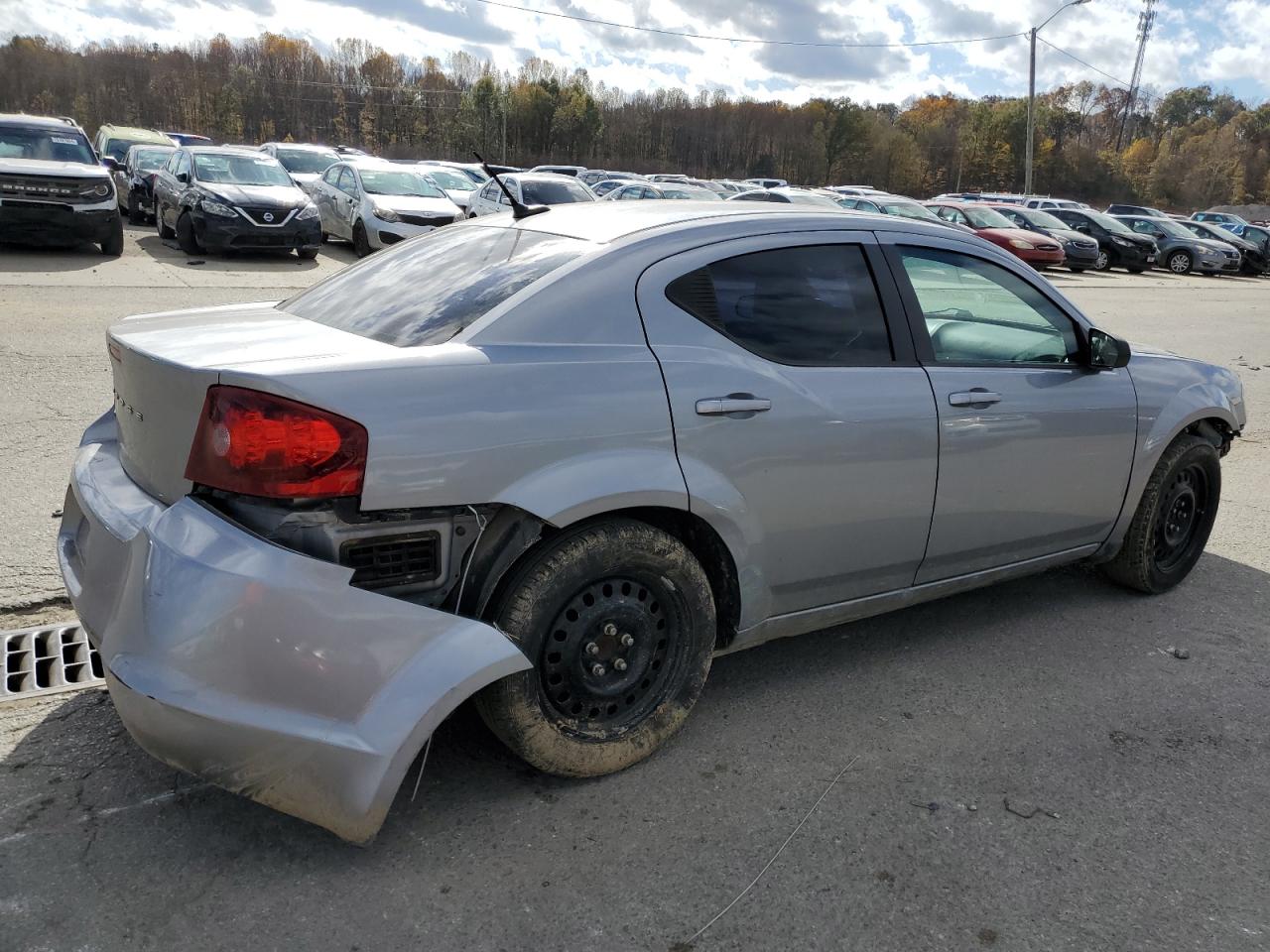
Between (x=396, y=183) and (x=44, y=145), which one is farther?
(x=396, y=183)

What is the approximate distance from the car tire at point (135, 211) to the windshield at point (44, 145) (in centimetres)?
524

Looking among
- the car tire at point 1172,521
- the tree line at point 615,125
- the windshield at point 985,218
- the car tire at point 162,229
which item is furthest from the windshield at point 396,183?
the tree line at point 615,125

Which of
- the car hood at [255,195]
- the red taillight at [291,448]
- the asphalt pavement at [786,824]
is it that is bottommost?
the asphalt pavement at [786,824]

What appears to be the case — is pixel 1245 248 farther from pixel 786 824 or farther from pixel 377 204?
pixel 786 824

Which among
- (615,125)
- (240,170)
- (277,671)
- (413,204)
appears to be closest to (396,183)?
(413,204)

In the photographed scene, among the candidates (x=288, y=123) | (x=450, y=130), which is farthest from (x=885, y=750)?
(x=288, y=123)

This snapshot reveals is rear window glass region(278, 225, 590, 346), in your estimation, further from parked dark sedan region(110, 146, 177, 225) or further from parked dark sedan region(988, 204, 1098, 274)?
parked dark sedan region(988, 204, 1098, 274)

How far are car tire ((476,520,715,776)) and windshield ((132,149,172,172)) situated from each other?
65.7 feet

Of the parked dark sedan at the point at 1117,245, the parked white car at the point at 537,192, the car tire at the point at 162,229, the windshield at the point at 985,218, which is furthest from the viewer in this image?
the parked dark sedan at the point at 1117,245

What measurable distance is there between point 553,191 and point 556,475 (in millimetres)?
17718

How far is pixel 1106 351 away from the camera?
13.2 feet

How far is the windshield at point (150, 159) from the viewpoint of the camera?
2003cm

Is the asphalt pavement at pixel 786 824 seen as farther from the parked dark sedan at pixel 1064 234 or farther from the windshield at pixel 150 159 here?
the parked dark sedan at pixel 1064 234

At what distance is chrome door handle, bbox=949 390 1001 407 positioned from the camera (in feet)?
11.7
